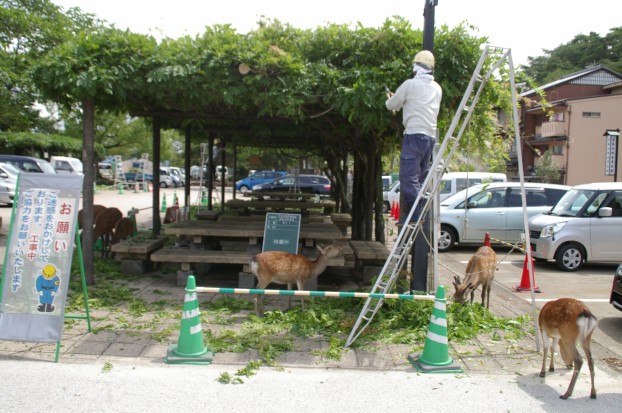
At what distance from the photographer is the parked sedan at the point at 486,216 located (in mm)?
13812

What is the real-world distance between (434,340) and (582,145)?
112 ft

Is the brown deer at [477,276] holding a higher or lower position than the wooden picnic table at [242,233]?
lower

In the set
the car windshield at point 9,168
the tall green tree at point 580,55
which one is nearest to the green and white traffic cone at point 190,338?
the car windshield at point 9,168

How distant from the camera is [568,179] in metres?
34.4

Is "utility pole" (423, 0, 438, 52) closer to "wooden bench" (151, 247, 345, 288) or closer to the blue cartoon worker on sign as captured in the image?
"wooden bench" (151, 247, 345, 288)

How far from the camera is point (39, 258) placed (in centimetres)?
528

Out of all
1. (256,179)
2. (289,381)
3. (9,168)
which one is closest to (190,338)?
(289,381)

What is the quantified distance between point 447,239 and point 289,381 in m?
10.1

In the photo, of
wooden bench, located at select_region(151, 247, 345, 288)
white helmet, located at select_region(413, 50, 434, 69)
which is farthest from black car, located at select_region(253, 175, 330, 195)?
white helmet, located at select_region(413, 50, 434, 69)

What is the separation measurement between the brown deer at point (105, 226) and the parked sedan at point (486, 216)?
325 inches

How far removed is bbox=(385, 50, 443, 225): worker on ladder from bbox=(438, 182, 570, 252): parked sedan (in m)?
8.13

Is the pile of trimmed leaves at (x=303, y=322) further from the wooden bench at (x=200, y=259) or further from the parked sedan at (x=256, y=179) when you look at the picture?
the parked sedan at (x=256, y=179)

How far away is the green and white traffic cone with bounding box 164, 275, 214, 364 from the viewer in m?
5.03

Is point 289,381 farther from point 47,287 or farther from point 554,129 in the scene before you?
point 554,129
